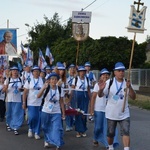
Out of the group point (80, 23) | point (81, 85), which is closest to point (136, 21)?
point (81, 85)

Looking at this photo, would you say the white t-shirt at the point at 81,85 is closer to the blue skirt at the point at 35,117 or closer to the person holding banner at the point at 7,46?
the blue skirt at the point at 35,117

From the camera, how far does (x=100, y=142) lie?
9.63m

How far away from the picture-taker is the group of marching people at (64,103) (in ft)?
25.9

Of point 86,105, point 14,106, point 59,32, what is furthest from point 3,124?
point 59,32

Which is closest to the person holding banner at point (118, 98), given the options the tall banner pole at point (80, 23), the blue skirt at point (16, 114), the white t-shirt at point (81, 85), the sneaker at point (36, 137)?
the sneaker at point (36, 137)

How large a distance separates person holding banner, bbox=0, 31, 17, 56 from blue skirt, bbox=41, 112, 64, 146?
15537mm

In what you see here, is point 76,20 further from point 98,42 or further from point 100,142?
point 98,42

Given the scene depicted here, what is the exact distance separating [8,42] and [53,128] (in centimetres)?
1692

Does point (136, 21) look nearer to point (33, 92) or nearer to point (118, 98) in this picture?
point (118, 98)

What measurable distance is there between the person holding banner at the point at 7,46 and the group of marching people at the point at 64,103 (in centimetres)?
1057

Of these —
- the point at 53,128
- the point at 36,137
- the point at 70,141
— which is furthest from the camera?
the point at 36,137

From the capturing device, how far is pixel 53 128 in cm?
895

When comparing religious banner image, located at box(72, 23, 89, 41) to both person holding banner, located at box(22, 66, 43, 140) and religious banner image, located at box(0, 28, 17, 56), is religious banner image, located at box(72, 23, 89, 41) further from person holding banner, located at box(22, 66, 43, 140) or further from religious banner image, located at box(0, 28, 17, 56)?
person holding banner, located at box(22, 66, 43, 140)

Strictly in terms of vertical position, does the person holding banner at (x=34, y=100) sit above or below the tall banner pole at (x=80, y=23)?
below
